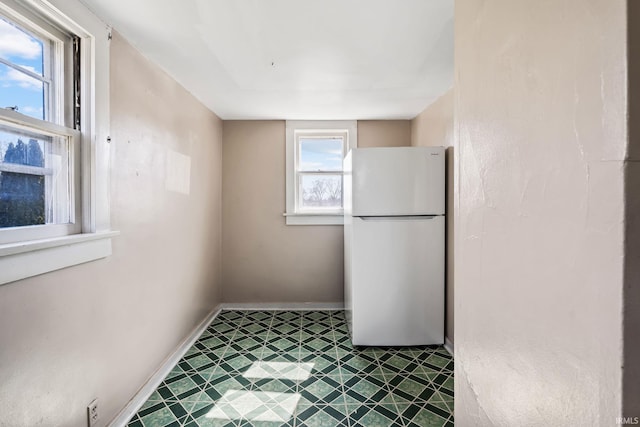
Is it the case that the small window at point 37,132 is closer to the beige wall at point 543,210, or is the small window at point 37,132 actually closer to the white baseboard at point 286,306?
the beige wall at point 543,210

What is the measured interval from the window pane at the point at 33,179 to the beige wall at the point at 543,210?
152cm

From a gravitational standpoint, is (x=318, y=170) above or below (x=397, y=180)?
above

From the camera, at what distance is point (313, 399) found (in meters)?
1.90

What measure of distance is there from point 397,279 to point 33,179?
2.25 metres

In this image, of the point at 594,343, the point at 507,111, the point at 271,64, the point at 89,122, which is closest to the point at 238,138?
the point at 271,64

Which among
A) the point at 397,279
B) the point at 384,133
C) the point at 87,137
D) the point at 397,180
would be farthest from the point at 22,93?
the point at 384,133

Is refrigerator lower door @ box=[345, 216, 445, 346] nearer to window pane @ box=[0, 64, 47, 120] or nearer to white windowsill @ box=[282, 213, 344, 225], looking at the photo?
white windowsill @ box=[282, 213, 344, 225]

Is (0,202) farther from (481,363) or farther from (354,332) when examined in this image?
(354,332)

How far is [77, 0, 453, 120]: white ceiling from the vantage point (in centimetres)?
144

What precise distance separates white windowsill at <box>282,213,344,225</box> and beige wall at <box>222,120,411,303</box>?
6 cm

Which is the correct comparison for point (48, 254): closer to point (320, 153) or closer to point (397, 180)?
point (397, 180)

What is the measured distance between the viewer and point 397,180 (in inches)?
98.3

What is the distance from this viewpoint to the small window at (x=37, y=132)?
3.78 ft
